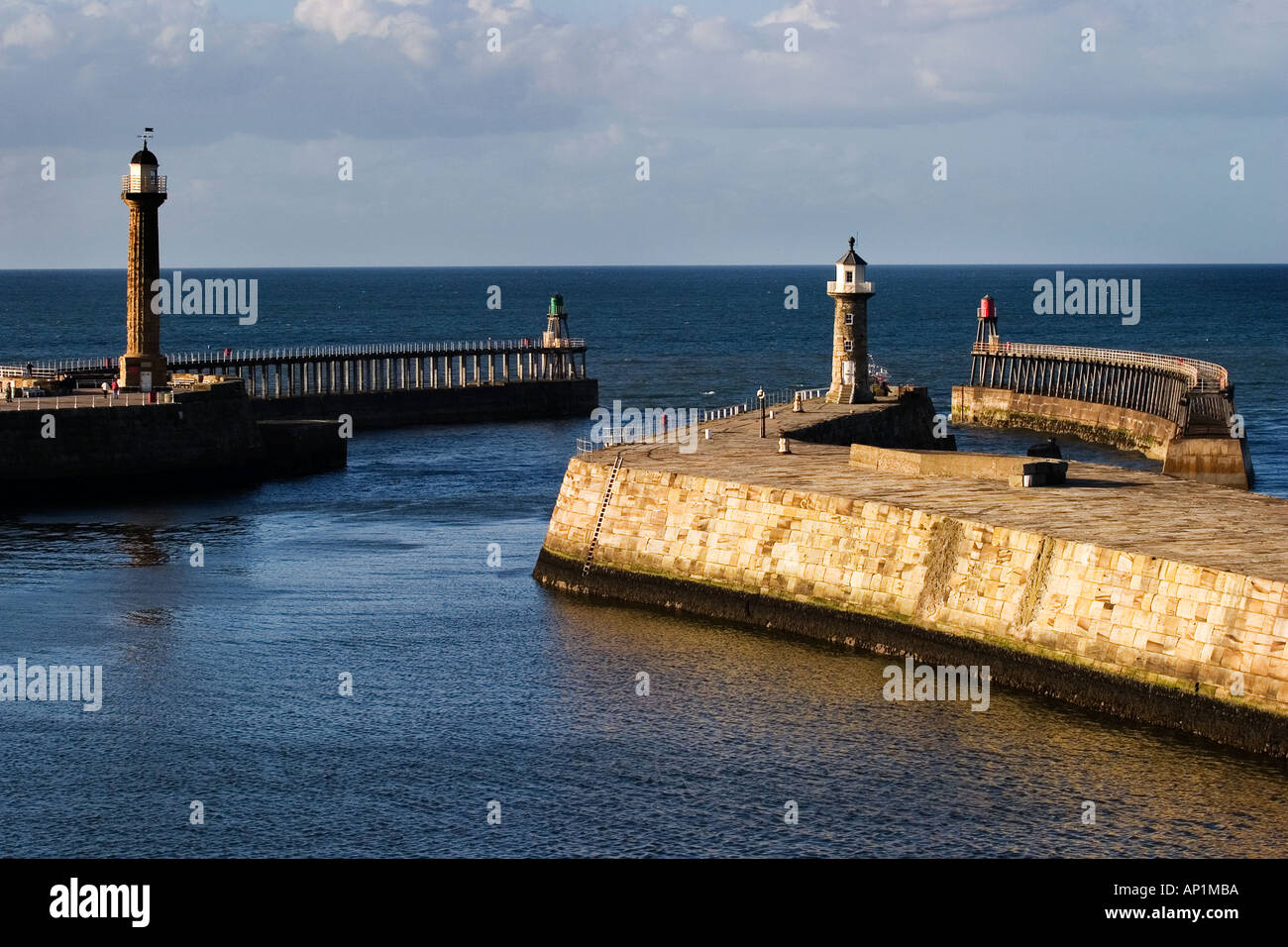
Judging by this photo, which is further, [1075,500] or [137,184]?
[137,184]

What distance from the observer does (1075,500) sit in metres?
43.9

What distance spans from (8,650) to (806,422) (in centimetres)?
3095

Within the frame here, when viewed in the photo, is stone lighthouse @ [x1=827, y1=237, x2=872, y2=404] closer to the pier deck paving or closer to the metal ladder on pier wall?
the pier deck paving

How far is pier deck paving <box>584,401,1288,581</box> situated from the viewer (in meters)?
37.1

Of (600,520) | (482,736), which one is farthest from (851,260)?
(482,736)

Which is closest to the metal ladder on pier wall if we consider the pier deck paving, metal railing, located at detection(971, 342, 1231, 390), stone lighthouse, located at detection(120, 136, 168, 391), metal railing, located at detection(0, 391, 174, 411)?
Result: the pier deck paving

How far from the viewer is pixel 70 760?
33125 mm

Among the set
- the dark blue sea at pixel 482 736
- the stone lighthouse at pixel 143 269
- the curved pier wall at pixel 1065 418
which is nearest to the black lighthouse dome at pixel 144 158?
the stone lighthouse at pixel 143 269

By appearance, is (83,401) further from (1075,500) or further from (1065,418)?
(1065,418)

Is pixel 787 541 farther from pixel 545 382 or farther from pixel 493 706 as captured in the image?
pixel 545 382

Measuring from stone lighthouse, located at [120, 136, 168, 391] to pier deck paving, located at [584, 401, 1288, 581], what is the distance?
87.3 ft

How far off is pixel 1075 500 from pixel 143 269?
4389 centimetres

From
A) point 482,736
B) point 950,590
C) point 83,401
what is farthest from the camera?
point 83,401

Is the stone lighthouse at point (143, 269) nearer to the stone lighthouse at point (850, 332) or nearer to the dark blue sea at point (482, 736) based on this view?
the dark blue sea at point (482, 736)
